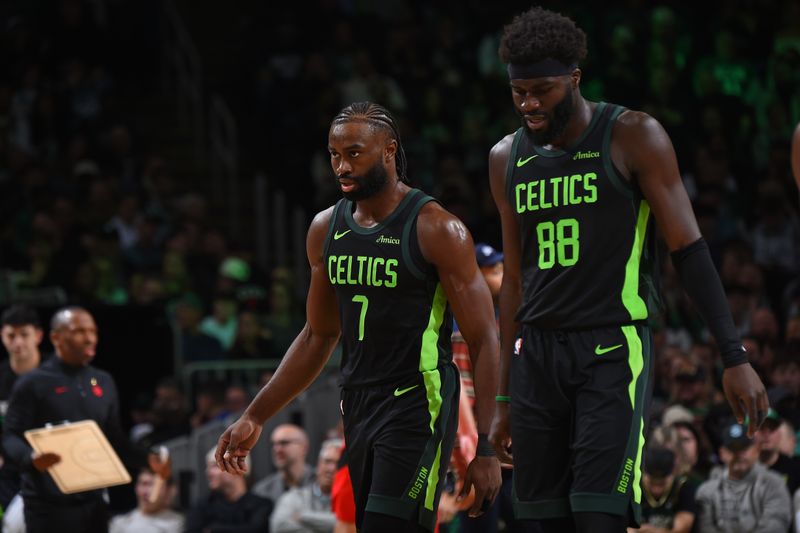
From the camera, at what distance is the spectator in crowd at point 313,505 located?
10.0 metres

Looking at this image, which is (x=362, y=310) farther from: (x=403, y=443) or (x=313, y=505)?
(x=313, y=505)

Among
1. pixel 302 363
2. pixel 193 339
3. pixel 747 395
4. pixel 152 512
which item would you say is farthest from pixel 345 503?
pixel 193 339

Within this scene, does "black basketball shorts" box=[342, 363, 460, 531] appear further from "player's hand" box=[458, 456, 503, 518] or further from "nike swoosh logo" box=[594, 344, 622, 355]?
"nike swoosh logo" box=[594, 344, 622, 355]

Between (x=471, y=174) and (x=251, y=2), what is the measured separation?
5.82 m

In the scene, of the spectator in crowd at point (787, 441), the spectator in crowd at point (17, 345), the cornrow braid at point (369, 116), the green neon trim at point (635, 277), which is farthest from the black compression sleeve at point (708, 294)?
the spectator in crowd at point (17, 345)

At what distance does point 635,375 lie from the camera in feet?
15.4

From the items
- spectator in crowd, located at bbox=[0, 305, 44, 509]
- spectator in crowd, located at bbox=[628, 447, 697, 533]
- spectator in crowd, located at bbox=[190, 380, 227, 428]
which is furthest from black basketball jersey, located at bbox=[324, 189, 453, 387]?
spectator in crowd, located at bbox=[190, 380, 227, 428]

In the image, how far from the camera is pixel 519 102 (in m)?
4.84

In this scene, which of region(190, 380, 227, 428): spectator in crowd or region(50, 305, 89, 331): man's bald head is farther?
region(190, 380, 227, 428): spectator in crowd

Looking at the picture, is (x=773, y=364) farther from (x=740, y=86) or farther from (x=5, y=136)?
(x=5, y=136)

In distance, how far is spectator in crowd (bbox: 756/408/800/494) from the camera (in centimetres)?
909

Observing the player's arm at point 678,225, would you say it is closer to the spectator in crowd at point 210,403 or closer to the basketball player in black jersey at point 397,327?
the basketball player in black jersey at point 397,327

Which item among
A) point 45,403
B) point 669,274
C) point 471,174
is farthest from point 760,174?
point 45,403

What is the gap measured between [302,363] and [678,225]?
5.32 ft
